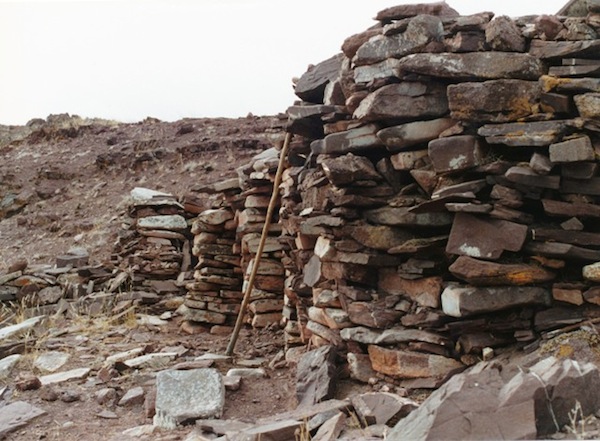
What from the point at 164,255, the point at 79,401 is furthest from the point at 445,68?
the point at 164,255

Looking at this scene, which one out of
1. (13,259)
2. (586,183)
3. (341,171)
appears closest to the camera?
(586,183)

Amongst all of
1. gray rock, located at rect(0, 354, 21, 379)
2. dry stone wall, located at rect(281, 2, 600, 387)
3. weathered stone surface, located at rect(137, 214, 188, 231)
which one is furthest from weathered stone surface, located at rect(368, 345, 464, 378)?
weathered stone surface, located at rect(137, 214, 188, 231)

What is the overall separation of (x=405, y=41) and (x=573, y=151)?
1.83 meters

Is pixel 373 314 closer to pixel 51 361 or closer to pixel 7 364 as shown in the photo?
pixel 51 361

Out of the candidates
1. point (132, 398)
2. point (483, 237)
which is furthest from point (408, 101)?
point (132, 398)

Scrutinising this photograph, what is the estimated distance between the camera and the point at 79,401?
652 centimetres

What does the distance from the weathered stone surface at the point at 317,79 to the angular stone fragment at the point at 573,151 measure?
2887 millimetres

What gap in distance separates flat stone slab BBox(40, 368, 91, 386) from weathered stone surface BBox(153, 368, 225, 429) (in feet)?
5.09

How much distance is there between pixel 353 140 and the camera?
5.97 metres

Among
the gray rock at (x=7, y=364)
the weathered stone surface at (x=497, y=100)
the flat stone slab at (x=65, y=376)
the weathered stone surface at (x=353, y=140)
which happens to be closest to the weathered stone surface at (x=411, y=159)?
the weathered stone surface at (x=353, y=140)

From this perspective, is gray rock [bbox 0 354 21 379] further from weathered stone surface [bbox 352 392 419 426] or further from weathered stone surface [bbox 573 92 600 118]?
weathered stone surface [bbox 573 92 600 118]

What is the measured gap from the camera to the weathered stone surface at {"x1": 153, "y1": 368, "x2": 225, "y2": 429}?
5.61 meters

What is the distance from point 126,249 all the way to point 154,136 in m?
11.8

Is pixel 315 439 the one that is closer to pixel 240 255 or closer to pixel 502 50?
pixel 502 50
